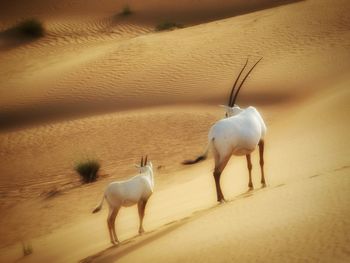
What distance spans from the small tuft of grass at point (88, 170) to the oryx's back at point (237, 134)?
605 cm

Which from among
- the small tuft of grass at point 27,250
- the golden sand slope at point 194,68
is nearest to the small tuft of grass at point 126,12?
the golden sand slope at point 194,68

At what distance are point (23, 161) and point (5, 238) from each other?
5280mm

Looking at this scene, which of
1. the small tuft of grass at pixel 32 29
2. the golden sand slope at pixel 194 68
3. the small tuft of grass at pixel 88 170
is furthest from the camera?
the small tuft of grass at pixel 32 29

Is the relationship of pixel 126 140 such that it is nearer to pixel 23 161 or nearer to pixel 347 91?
pixel 23 161

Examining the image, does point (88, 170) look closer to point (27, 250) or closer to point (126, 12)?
point (27, 250)

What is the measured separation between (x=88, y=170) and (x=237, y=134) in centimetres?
639

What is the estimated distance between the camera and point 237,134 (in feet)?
28.9

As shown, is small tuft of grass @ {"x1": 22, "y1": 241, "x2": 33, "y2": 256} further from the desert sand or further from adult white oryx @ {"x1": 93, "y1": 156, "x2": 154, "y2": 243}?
adult white oryx @ {"x1": 93, "y1": 156, "x2": 154, "y2": 243}

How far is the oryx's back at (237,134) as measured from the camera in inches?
344

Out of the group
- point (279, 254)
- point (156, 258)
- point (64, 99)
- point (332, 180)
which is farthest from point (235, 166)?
point (64, 99)

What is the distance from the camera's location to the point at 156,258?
6.66 meters

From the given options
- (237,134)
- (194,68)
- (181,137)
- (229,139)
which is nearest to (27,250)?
(229,139)

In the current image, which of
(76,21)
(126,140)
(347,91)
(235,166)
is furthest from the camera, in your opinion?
(76,21)

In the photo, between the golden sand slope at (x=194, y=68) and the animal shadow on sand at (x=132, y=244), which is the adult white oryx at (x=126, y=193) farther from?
the golden sand slope at (x=194, y=68)
